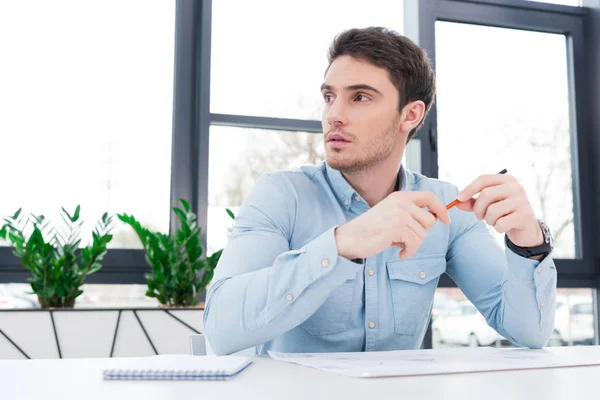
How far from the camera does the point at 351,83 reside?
1573 mm

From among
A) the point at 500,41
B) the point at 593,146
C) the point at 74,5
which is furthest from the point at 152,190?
the point at 593,146

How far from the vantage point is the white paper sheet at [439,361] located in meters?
0.87

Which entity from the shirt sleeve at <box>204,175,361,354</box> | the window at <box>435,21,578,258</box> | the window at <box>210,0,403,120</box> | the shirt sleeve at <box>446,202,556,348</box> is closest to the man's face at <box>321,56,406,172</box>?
the shirt sleeve at <box>446,202,556,348</box>

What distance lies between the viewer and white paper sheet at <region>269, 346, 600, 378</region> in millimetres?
874

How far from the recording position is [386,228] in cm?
110

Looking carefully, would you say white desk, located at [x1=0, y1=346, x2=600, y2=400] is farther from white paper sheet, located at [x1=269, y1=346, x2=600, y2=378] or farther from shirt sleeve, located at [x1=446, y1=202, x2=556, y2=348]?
shirt sleeve, located at [x1=446, y1=202, x2=556, y2=348]

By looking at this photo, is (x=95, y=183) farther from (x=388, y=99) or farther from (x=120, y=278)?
(x=388, y=99)

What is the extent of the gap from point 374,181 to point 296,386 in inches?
36.6

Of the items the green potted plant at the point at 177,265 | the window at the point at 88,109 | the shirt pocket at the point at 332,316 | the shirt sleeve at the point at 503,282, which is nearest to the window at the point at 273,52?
the window at the point at 88,109

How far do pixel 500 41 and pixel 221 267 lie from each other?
256 centimetres

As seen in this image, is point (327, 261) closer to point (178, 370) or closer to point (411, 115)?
point (178, 370)

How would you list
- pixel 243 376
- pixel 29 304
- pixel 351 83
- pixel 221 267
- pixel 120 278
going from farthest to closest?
1. pixel 120 278
2. pixel 29 304
3. pixel 351 83
4. pixel 221 267
5. pixel 243 376

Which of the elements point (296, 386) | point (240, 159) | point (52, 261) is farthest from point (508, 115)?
point (296, 386)

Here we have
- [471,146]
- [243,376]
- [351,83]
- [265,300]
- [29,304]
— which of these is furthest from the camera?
[471,146]
